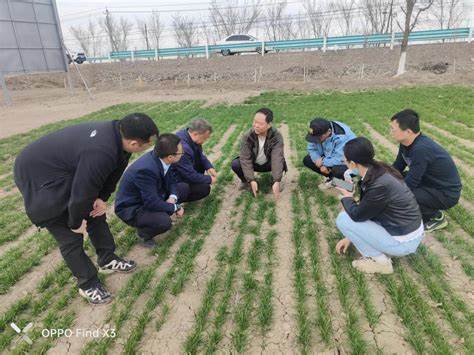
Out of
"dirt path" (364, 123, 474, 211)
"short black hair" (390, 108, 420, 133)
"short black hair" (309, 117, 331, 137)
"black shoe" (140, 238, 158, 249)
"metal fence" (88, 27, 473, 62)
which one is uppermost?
"metal fence" (88, 27, 473, 62)

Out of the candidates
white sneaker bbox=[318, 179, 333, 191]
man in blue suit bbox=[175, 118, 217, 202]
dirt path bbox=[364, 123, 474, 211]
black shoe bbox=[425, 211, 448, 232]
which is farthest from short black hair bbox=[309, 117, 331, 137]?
dirt path bbox=[364, 123, 474, 211]

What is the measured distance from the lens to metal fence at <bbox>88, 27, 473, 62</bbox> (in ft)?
88.6

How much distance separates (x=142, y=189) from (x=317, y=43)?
2968 cm

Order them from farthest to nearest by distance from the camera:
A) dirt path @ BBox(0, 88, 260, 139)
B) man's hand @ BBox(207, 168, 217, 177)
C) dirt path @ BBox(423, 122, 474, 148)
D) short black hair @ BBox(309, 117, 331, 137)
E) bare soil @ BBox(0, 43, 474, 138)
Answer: bare soil @ BBox(0, 43, 474, 138) → dirt path @ BBox(0, 88, 260, 139) → dirt path @ BBox(423, 122, 474, 148) → man's hand @ BBox(207, 168, 217, 177) → short black hair @ BBox(309, 117, 331, 137)

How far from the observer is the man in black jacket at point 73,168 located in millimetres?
2494

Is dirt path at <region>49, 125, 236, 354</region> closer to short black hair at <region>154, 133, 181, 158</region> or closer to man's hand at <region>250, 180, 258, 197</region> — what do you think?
short black hair at <region>154, 133, 181, 158</region>

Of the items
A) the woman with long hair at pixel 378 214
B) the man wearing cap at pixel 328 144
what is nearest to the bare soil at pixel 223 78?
the man wearing cap at pixel 328 144

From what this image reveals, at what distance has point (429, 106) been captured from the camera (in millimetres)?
11023

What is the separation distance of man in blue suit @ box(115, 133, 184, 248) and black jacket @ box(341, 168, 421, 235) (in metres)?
1.82

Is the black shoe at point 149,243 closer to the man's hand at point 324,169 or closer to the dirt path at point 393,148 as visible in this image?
the man's hand at point 324,169

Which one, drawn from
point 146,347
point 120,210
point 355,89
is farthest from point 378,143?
point 355,89

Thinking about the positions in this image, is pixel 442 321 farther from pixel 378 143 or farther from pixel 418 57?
pixel 418 57

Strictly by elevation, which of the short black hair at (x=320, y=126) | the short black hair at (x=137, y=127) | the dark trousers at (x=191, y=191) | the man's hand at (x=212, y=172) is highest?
the short black hair at (x=137, y=127)

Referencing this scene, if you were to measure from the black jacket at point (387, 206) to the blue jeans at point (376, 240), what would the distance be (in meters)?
0.07
